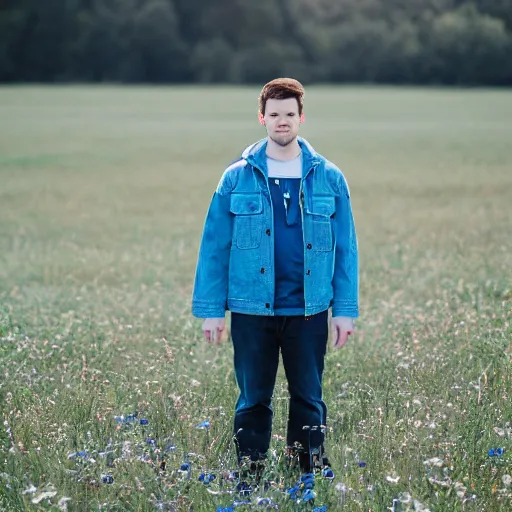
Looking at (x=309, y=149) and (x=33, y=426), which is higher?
(x=309, y=149)

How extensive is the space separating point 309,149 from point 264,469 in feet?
4.84

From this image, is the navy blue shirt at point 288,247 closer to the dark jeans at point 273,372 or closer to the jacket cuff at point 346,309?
the dark jeans at point 273,372

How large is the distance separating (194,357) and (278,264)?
260cm

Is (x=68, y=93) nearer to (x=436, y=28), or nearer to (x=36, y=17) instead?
(x=36, y=17)

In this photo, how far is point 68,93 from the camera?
70375mm

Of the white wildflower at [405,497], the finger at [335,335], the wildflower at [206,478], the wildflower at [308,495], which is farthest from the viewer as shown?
the finger at [335,335]

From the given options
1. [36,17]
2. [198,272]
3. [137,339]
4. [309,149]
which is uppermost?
[36,17]

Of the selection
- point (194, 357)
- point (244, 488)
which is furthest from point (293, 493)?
point (194, 357)

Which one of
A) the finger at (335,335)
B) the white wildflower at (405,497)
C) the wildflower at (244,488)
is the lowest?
the wildflower at (244,488)

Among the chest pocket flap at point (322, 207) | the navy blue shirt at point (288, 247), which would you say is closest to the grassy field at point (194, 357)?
the navy blue shirt at point (288, 247)

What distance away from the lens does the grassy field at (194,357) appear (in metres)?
4.09

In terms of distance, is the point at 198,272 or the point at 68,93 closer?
the point at 198,272

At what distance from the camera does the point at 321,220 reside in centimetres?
415

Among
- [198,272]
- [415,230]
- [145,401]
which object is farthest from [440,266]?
[198,272]
